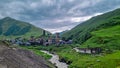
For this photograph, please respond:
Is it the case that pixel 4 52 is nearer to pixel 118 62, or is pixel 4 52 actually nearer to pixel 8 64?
pixel 8 64

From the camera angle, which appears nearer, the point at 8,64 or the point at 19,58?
the point at 8,64

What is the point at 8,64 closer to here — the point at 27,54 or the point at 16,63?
the point at 16,63

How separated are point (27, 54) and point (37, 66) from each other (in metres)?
6.49

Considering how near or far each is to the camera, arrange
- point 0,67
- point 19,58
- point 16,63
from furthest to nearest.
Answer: point 19,58, point 16,63, point 0,67

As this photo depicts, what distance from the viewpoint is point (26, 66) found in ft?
168

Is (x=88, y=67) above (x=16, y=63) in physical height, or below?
below

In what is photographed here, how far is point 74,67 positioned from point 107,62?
1679 cm

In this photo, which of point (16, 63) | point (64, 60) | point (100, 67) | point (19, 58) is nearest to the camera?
point (16, 63)

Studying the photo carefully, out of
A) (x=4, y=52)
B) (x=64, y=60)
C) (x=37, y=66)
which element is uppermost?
(x=4, y=52)

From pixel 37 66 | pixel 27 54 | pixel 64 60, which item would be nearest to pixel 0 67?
pixel 37 66

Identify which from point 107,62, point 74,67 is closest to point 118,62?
point 107,62

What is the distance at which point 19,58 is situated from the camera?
52.8 m

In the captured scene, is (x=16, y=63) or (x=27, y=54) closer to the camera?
(x=16, y=63)

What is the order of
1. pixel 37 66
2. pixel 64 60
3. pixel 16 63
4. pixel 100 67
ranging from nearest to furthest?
1. pixel 16 63
2. pixel 37 66
3. pixel 100 67
4. pixel 64 60
